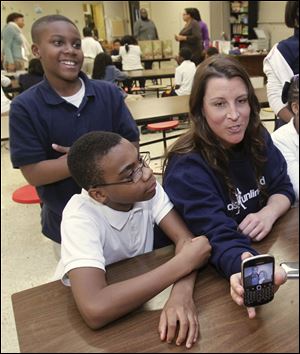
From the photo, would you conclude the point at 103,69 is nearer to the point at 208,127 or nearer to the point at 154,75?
the point at 154,75

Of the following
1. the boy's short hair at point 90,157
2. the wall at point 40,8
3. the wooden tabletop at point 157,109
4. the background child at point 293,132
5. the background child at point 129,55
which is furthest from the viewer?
the wall at point 40,8

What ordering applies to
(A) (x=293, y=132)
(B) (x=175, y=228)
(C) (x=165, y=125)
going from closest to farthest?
1. (A) (x=293, y=132)
2. (B) (x=175, y=228)
3. (C) (x=165, y=125)

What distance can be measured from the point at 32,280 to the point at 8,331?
351 mm

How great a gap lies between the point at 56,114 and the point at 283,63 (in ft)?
2.05

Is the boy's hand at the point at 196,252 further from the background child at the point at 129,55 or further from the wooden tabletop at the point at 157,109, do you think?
the background child at the point at 129,55

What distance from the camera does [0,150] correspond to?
362cm

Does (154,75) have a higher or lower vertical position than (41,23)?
lower

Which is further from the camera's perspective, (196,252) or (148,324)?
(196,252)

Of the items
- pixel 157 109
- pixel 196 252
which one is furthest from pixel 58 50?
pixel 157 109

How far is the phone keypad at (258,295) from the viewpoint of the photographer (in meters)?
0.46

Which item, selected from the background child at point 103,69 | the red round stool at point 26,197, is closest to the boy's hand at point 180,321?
the red round stool at point 26,197

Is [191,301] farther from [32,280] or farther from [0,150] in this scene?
[0,150]

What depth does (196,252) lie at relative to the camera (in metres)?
0.64

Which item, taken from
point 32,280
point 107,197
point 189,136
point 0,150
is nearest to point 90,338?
point 107,197
